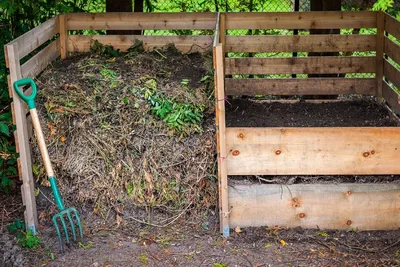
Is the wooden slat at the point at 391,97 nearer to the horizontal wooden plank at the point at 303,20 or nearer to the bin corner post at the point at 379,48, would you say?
the bin corner post at the point at 379,48

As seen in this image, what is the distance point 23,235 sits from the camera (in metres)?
5.48

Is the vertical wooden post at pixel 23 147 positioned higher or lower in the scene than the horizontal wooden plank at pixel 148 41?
lower

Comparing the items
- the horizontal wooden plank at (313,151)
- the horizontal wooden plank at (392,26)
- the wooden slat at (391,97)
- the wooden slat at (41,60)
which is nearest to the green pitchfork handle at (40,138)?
the wooden slat at (41,60)

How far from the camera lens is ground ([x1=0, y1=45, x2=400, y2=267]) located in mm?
5203

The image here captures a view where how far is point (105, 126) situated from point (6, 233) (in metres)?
1.23

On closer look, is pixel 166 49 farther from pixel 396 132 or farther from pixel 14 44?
pixel 396 132

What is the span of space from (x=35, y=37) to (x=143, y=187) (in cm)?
170

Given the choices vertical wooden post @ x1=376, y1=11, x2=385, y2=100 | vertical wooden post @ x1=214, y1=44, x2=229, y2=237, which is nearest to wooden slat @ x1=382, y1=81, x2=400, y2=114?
vertical wooden post @ x1=376, y1=11, x2=385, y2=100

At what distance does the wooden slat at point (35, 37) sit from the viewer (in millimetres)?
5495

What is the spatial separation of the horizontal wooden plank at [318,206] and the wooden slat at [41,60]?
205 centimetres

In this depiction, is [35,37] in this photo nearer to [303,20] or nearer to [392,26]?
[303,20]

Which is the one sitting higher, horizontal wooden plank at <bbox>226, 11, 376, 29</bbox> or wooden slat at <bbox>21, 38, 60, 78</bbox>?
horizontal wooden plank at <bbox>226, 11, 376, 29</bbox>

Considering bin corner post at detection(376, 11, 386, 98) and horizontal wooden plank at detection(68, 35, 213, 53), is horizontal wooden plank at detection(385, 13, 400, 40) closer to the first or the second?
bin corner post at detection(376, 11, 386, 98)

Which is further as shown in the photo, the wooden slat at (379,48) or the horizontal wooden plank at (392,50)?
the wooden slat at (379,48)
